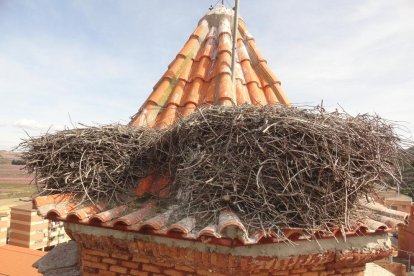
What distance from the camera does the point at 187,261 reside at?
9.01 feet

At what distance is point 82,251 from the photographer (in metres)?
3.21

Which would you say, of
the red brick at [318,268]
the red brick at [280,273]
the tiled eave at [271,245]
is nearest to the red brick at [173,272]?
the tiled eave at [271,245]

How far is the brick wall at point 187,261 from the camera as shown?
2598 mm

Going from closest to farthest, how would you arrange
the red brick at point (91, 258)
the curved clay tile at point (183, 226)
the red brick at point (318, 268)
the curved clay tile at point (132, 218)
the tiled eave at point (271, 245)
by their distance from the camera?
the curved clay tile at point (183, 226)
the tiled eave at point (271, 245)
the curved clay tile at point (132, 218)
the red brick at point (318, 268)
the red brick at point (91, 258)

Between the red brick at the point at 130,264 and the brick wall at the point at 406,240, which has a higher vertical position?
the red brick at the point at 130,264

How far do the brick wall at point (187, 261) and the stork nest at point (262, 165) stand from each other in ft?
1.04

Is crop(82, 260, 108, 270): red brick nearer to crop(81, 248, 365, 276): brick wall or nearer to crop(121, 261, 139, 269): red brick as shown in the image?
crop(81, 248, 365, 276): brick wall

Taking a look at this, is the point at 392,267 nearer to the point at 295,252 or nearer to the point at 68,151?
the point at 295,252

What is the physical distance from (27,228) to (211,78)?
50.2ft

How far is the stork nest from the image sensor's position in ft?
8.32

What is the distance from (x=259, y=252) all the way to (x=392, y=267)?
8.28 m

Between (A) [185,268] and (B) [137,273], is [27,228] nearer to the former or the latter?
(B) [137,273]

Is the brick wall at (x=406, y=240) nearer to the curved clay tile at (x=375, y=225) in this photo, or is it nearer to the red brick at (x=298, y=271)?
the curved clay tile at (x=375, y=225)

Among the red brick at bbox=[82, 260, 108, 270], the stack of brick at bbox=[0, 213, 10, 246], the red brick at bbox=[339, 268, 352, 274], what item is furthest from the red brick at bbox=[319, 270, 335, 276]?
the stack of brick at bbox=[0, 213, 10, 246]
